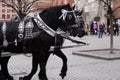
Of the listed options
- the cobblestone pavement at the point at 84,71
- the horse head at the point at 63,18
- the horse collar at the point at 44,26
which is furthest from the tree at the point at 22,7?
the horse collar at the point at 44,26

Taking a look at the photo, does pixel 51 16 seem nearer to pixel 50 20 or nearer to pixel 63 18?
pixel 50 20

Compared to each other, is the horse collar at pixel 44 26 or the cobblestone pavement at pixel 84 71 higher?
the horse collar at pixel 44 26

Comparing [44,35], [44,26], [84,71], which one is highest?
[44,26]

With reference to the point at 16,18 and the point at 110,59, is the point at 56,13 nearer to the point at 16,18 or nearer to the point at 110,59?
the point at 16,18

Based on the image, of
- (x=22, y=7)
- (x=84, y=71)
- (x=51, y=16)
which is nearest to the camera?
(x=51, y=16)

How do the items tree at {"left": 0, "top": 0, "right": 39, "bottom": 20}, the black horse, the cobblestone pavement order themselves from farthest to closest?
tree at {"left": 0, "top": 0, "right": 39, "bottom": 20} < the cobblestone pavement < the black horse

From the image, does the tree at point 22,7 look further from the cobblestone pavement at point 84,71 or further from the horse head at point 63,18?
the horse head at point 63,18

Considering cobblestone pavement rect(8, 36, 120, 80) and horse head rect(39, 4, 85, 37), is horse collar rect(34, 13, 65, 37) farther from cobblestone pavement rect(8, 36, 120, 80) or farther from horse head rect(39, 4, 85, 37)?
cobblestone pavement rect(8, 36, 120, 80)

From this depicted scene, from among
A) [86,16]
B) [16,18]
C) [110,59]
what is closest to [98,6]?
[86,16]

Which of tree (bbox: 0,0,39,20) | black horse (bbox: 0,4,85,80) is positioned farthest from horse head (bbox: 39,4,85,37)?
tree (bbox: 0,0,39,20)

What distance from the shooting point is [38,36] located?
870cm

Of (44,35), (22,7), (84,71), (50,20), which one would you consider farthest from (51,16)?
(22,7)

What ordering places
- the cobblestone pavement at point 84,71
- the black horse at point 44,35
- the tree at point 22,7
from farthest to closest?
1. the tree at point 22,7
2. the cobblestone pavement at point 84,71
3. the black horse at point 44,35

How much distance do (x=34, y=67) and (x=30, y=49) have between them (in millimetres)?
495
